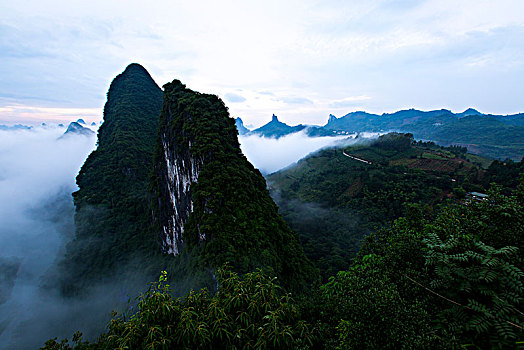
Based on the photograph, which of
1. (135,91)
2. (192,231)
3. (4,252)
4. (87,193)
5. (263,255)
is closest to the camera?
(263,255)

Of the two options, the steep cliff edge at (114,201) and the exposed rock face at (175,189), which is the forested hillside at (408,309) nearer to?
the exposed rock face at (175,189)

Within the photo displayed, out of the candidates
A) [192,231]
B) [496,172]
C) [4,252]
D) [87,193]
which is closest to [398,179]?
[496,172]

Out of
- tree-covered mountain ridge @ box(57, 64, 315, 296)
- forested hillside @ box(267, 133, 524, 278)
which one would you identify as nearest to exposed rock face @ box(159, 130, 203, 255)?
tree-covered mountain ridge @ box(57, 64, 315, 296)

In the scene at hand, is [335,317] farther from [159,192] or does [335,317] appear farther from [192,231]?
[159,192]

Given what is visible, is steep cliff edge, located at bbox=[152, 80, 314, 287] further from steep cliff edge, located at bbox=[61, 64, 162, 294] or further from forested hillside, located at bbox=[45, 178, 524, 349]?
forested hillside, located at bbox=[45, 178, 524, 349]

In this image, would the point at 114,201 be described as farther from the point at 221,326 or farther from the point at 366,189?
the point at 366,189
